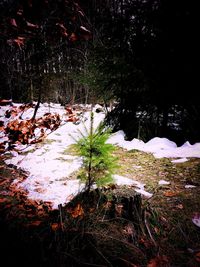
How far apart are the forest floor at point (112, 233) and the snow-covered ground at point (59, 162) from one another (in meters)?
0.26

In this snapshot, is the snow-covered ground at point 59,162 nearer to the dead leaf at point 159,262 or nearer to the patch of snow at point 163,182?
the patch of snow at point 163,182

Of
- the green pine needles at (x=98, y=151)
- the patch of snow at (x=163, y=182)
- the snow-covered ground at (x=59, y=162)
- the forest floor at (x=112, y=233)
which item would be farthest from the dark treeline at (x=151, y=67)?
the green pine needles at (x=98, y=151)

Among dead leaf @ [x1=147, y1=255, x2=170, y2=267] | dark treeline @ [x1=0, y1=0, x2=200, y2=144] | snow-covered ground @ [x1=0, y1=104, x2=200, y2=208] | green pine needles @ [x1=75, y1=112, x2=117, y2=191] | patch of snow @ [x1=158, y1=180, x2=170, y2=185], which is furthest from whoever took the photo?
dark treeline @ [x1=0, y1=0, x2=200, y2=144]

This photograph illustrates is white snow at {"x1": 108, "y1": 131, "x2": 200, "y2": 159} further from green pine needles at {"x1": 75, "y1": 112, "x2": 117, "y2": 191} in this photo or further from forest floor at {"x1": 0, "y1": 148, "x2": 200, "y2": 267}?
green pine needles at {"x1": 75, "y1": 112, "x2": 117, "y2": 191}

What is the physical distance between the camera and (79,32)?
8.02 feet

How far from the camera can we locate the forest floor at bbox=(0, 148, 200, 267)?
241 cm

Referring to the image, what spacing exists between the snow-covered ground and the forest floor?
26 centimetres

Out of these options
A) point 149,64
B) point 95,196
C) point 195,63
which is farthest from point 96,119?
point 95,196

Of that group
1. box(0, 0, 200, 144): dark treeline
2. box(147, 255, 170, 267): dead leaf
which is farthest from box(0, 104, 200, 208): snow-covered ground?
box(147, 255, 170, 267): dead leaf

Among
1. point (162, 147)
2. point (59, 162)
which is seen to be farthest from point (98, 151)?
point (162, 147)

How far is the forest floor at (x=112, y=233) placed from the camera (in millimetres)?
2410

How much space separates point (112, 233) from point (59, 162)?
113 inches

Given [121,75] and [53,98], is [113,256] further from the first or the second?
[53,98]

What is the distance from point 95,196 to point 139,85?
4369mm
